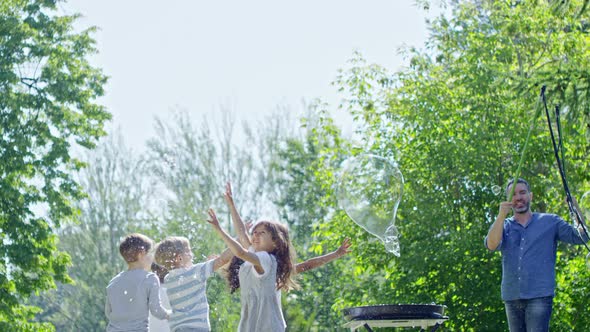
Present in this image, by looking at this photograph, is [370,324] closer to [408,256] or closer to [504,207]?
[504,207]

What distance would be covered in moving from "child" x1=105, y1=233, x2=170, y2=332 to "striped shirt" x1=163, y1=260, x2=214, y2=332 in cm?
11

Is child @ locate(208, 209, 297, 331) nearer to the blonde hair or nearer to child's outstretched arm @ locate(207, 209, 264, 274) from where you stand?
child's outstretched arm @ locate(207, 209, 264, 274)

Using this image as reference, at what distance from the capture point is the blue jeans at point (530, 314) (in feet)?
19.2

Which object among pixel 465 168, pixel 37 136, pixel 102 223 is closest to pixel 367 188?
pixel 465 168

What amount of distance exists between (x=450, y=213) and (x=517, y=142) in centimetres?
138

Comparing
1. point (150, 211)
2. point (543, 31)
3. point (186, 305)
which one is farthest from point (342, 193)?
point (150, 211)

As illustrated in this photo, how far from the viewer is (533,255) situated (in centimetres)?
603

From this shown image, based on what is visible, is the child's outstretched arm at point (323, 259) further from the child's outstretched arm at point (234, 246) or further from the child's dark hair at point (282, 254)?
the child's outstretched arm at point (234, 246)

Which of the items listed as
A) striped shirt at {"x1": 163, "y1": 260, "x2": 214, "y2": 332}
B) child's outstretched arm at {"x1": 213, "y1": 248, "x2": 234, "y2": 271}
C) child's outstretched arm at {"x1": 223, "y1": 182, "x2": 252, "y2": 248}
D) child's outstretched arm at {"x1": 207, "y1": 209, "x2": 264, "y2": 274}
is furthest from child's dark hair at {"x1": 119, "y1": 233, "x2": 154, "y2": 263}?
child's outstretched arm at {"x1": 207, "y1": 209, "x2": 264, "y2": 274}

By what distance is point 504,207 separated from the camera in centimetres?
588

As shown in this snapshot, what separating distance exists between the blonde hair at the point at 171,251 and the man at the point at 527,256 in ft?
6.18

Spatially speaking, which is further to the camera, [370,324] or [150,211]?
[150,211]

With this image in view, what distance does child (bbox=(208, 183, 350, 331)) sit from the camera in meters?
5.71

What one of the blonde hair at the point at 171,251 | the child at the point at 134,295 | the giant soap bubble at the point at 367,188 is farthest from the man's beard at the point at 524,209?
the child at the point at 134,295
